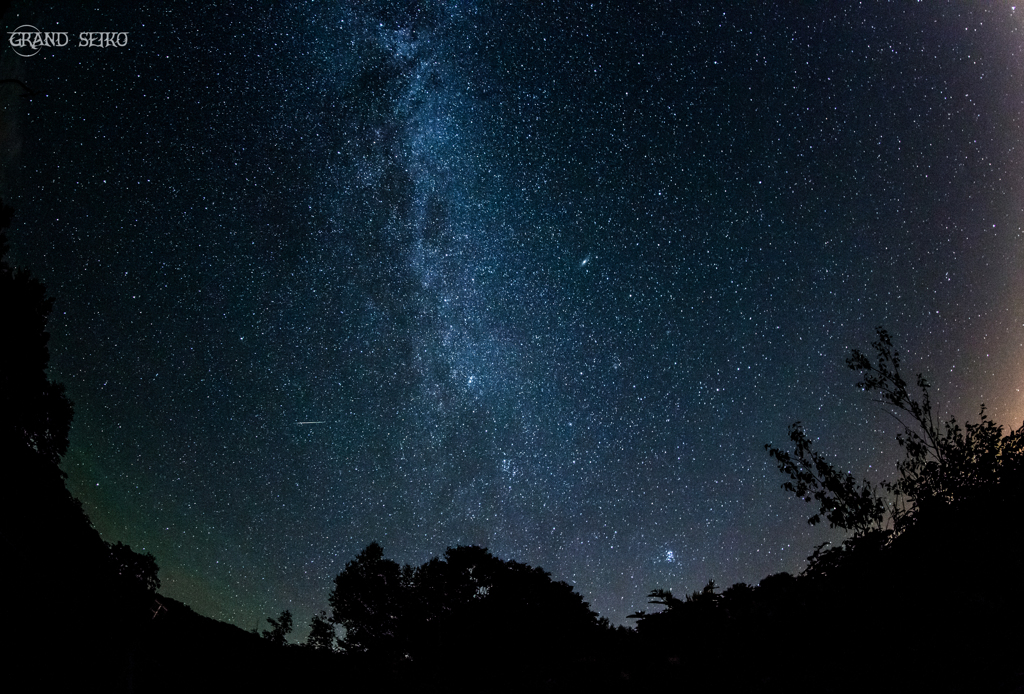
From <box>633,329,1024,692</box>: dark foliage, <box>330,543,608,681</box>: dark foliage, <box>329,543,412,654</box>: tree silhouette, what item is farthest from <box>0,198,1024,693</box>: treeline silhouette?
<box>329,543,412,654</box>: tree silhouette

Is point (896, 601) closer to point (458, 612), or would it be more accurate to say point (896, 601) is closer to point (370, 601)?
point (458, 612)

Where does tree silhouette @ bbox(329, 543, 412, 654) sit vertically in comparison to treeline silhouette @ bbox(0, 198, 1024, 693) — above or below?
above

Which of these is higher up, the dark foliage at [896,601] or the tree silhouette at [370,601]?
Result: the tree silhouette at [370,601]

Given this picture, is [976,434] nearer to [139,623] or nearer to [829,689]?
[829,689]

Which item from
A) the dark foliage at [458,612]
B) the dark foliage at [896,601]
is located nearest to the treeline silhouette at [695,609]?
the dark foliage at [896,601]

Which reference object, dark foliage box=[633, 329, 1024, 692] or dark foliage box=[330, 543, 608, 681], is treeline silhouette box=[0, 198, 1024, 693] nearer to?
dark foliage box=[633, 329, 1024, 692]

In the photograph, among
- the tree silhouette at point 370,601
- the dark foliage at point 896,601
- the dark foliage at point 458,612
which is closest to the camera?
the dark foliage at point 896,601

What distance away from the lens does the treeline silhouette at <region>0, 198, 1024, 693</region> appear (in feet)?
21.6

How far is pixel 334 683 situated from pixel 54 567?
5667 millimetres

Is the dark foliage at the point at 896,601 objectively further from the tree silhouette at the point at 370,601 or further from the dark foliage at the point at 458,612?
the tree silhouette at the point at 370,601

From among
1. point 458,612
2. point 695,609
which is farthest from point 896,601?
point 458,612

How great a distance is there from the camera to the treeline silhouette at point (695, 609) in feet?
21.6

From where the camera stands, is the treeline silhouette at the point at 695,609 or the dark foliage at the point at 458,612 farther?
the dark foliage at the point at 458,612

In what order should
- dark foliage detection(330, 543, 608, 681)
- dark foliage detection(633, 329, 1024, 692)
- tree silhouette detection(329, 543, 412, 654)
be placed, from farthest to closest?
tree silhouette detection(329, 543, 412, 654) < dark foliage detection(330, 543, 608, 681) < dark foliage detection(633, 329, 1024, 692)
